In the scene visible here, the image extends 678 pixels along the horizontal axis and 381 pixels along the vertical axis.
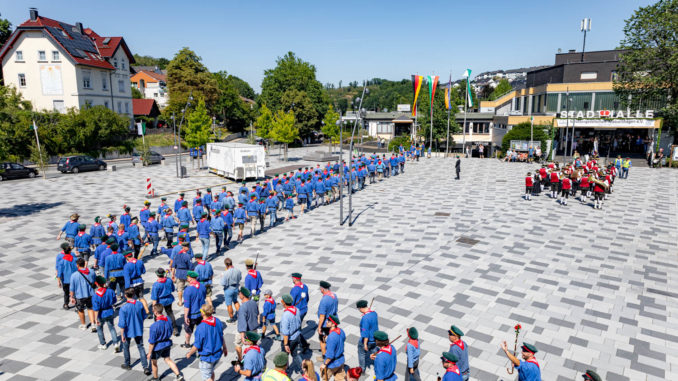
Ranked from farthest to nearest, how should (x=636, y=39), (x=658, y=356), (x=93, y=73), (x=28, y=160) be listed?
(x=93, y=73)
(x=28, y=160)
(x=636, y=39)
(x=658, y=356)

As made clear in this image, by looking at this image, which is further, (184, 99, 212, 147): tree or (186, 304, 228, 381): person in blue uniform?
(184, 99, 212, 147): tree

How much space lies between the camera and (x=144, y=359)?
781 cm

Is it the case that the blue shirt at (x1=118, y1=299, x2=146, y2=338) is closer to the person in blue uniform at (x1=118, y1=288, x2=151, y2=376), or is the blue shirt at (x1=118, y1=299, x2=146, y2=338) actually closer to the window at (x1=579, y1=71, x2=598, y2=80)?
the person in blue uniform at (x1=118, y1=288, x2=151, y2=376)

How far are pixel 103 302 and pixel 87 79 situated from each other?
165ft

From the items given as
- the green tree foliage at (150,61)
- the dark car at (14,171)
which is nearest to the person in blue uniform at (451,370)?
the dark car at (14,171)

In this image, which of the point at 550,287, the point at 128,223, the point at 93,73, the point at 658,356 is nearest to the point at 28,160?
the point at 93,73

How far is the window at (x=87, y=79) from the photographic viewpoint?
47688 millimetres

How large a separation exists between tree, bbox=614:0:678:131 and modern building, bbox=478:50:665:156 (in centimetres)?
346

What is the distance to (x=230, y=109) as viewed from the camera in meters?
83.4

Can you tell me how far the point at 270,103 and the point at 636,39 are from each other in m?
51.0

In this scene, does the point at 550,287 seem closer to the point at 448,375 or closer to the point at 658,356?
the point at 658,356

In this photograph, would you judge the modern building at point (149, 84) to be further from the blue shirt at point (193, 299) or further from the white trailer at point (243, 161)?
the blue shirt at point (193, 299)

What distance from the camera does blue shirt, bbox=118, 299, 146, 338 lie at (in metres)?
7.38

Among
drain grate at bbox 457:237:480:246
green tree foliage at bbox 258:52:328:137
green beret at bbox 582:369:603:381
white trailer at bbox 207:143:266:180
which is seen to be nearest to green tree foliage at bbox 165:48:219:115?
green tree foliage at bbox 258:52:328:137
